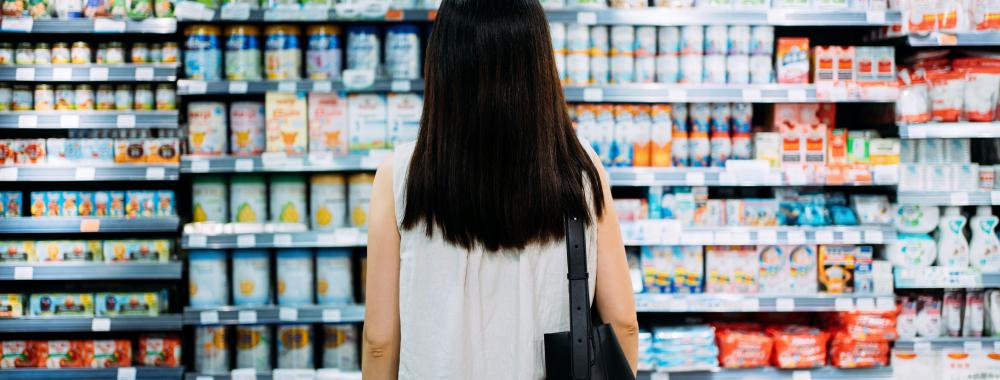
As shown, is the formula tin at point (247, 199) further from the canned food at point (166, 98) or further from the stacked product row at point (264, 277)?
the canned food at point (166, 98)

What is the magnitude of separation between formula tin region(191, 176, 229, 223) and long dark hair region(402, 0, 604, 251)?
7.70 ft

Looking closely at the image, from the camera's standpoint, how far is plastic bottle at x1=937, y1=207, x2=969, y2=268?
138 inches

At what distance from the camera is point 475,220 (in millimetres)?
1363

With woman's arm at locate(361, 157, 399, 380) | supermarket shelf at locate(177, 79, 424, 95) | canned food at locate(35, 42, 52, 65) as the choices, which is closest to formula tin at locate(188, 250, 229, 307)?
supermarket shelf at locate(177, 79, 424, 95)

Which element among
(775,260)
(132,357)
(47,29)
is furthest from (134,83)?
(775,260)

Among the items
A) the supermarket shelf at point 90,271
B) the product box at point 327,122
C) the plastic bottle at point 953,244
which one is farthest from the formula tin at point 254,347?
the plastic bottle at point 953,244

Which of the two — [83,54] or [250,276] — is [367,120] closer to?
[250,276]

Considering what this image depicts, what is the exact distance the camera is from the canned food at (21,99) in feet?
11.3

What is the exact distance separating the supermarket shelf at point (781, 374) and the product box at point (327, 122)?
169cm

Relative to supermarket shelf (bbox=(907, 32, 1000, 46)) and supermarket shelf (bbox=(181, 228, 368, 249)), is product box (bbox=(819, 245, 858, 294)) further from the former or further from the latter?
supermarket shelf (bbox=(181, 228, 368, 249))

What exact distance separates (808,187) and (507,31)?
274 centimetres

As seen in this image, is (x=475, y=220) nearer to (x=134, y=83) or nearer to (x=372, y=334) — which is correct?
(x=372, y=334)

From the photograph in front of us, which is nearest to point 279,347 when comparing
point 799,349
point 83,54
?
point 83,54

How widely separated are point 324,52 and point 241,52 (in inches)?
14.1
